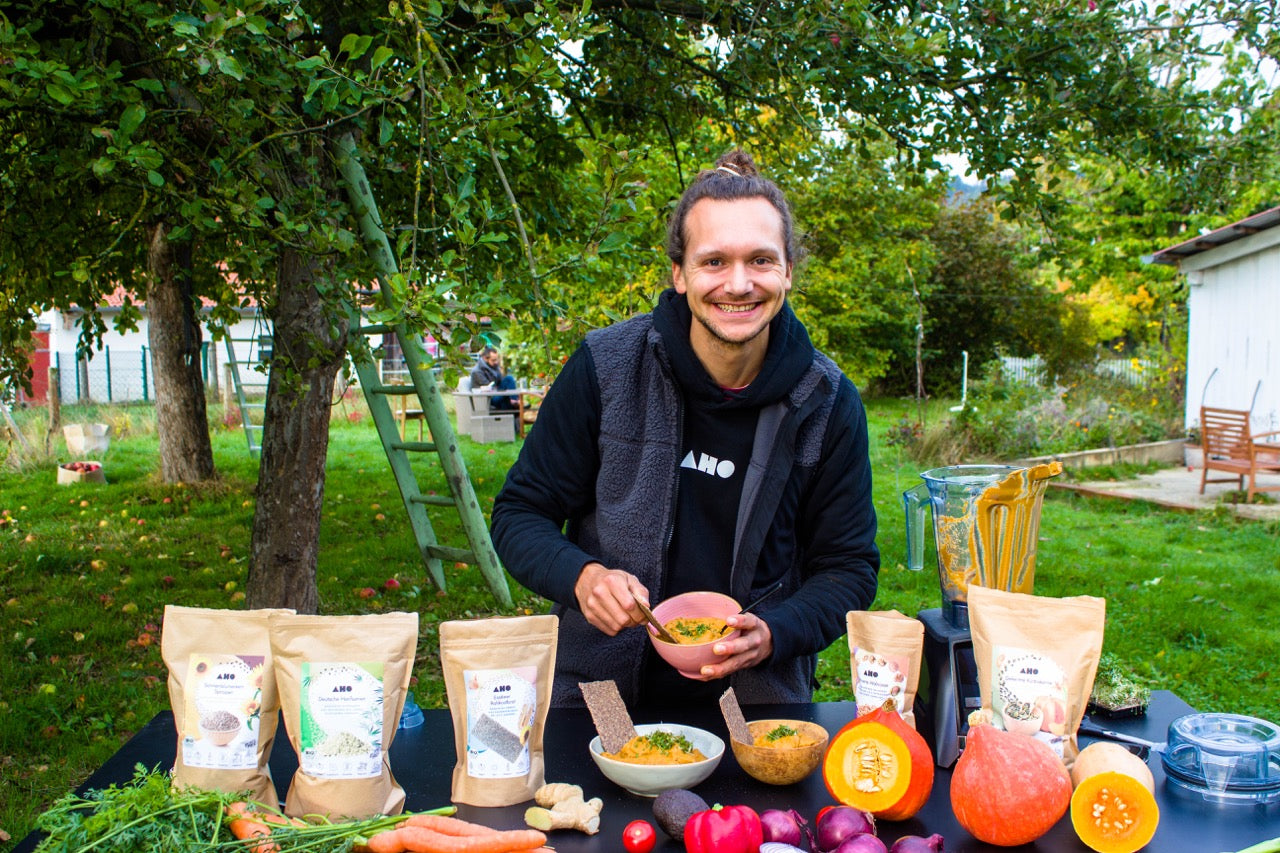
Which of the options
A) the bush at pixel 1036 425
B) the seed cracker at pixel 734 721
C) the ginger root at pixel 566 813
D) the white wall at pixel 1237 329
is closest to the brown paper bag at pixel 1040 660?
the seed cracker at pixel 734 721

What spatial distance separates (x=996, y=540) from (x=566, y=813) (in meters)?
0.88

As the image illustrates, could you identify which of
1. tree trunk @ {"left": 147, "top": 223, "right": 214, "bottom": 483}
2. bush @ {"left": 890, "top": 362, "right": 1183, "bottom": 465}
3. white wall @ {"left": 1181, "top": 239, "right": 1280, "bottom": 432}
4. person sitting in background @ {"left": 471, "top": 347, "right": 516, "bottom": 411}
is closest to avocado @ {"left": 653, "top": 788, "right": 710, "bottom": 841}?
tree trunk @ {"left": 147, "top": 223, "right": 214, "bottom": 483}

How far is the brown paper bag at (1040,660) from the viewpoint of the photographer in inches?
65.1

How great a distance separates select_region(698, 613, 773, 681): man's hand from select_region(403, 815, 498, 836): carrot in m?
0.50

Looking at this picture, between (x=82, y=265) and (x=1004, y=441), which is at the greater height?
(x=82, y=265)

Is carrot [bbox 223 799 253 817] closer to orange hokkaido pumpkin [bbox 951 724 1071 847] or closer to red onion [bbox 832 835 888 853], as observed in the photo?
red onion [bbox 832 835 888 853]

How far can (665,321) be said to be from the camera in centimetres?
222

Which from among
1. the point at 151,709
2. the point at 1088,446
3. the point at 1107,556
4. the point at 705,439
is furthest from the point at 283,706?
the point at 1088,446

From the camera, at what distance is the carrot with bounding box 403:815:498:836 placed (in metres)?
1.47

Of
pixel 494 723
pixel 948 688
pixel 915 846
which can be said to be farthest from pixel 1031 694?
pixel 494 723

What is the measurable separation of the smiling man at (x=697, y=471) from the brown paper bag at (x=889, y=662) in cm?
30

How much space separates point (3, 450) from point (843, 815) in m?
11.8

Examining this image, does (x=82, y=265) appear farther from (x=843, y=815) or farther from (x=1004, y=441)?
(x=1004, y=441)

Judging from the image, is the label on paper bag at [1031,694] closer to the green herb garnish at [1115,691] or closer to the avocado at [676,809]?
→ the green herb garnish at [1115,691]
